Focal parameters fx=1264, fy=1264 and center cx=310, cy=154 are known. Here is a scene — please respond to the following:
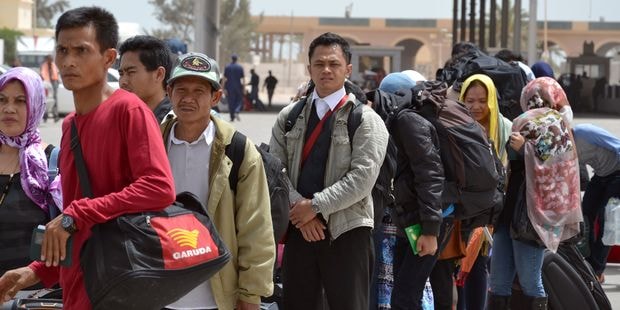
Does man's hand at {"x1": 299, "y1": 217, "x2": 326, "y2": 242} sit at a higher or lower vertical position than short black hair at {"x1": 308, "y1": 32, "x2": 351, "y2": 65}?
lower

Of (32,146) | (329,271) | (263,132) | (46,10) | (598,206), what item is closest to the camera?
(32,146)

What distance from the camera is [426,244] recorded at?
6410 millimetres

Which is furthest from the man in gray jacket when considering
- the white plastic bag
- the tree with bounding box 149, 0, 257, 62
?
the tree with bounding box 149, 0, 257, 62

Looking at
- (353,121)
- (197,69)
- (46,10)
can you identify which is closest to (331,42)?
(353,121)

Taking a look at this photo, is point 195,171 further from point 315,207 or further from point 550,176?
point 550,176

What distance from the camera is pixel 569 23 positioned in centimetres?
8869

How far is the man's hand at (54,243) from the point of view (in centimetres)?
379

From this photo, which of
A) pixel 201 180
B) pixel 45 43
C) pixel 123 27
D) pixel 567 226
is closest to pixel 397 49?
pixel 123 27

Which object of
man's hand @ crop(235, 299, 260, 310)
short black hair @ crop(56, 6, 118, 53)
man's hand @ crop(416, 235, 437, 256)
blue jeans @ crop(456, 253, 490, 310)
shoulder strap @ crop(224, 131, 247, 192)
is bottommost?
blue jeans @ crop(456, 253, 490, 310)

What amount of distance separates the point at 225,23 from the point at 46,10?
4195cm

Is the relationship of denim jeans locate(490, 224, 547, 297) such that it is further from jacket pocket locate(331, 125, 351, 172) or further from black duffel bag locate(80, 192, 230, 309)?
black duffel bag locate(80, 192, 230, 309)

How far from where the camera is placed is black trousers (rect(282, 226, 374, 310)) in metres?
5.92

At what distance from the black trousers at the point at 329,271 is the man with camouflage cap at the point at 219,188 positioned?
119 cm

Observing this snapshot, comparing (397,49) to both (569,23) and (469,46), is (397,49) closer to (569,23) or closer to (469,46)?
(469,46)
